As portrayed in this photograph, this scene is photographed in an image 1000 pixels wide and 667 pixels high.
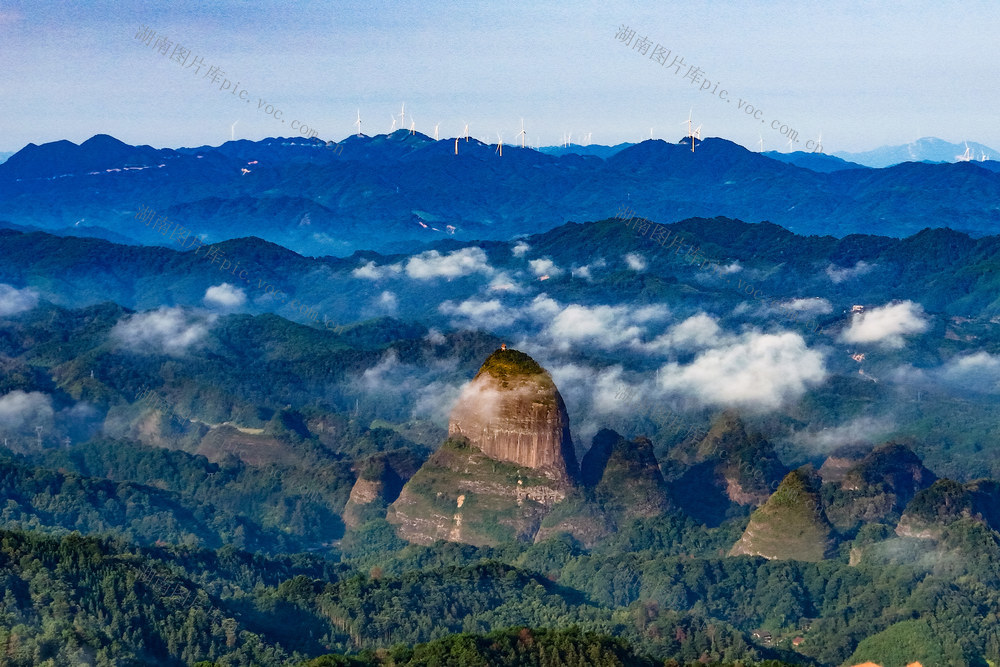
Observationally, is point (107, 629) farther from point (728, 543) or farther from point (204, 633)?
point (728, 543)

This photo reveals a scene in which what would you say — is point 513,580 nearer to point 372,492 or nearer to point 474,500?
point 474,500

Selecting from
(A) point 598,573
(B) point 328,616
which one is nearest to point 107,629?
(B) point 328,616

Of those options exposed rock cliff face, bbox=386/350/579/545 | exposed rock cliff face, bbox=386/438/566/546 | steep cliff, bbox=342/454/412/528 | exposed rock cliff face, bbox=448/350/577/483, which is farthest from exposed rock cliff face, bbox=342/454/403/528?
exposed rock cliff face, bbox=448/350/577/483

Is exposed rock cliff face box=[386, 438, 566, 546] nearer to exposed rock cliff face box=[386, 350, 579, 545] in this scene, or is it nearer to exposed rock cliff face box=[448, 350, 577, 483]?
exposed rock cliff face box=[386, 350, 579, 545]

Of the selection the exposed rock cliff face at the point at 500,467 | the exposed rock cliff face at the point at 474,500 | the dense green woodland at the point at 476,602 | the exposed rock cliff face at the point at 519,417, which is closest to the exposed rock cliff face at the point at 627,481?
the exposed rock cliff face at the point at 500,467

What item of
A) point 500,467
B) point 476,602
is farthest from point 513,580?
point 500,467

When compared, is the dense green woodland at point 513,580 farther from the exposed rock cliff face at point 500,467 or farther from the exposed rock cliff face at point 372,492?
the exposed rock cliff face at point 500,467
